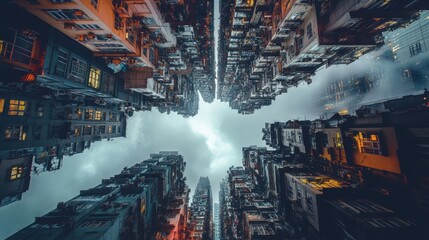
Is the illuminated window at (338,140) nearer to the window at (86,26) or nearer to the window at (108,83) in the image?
the window at (86,26)

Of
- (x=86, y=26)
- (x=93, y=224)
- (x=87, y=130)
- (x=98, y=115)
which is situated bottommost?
(x=93, y=224)

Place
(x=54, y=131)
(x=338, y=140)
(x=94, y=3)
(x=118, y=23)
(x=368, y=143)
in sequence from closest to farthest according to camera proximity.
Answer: (x=94, y=3) < (x=118, y=23) < (x=368, y=143) < (x=338, y=140) < (x=54, y=131)

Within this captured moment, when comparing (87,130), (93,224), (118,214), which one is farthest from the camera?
(87,130)

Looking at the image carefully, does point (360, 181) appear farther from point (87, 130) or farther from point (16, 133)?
point (87, 130)

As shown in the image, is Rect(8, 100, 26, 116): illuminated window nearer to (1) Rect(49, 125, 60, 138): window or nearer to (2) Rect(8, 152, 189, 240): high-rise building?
(1) Rect(49, 125, 60, 138): window

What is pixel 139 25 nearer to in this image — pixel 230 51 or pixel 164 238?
pixel 230 51

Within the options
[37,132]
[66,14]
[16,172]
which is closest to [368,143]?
[66,14]
